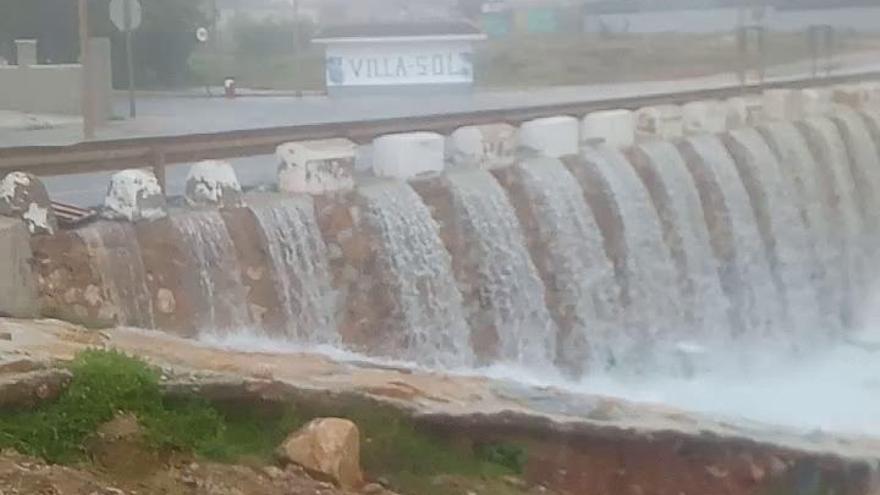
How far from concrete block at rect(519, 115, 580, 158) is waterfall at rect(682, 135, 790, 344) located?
1.70 metres

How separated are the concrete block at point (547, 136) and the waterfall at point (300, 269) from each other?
2.76 m

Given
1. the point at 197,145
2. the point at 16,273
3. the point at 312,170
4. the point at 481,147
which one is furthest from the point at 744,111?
the point at 16,273

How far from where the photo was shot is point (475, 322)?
8.38 m

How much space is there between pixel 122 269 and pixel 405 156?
2.62m

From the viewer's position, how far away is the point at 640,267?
32.6 ft

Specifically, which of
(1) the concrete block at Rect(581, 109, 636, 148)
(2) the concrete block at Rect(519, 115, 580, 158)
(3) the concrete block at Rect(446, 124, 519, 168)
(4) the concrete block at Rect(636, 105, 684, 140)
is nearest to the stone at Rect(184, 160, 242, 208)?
(3) the concrete block at Rect(446, 124, 519, 168)

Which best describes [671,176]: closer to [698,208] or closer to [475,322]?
[698,208]

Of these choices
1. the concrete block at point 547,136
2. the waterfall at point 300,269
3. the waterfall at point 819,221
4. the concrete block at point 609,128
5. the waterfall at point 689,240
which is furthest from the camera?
the waterfall at point 819,221

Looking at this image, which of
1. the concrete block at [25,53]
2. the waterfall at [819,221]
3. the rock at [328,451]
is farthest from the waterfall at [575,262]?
the concrete block at [25,53]

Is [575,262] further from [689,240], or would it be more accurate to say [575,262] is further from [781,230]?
[781,230]

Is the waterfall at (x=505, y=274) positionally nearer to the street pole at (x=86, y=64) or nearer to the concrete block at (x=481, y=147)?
the concrete block at (x=481, y=147)

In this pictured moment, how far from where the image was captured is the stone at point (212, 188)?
24.1ft

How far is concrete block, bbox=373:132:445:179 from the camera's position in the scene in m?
8.76

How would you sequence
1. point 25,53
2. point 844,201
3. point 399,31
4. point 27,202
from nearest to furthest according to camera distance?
point 27,202
point 844,201
point 399,31
point 25,53
